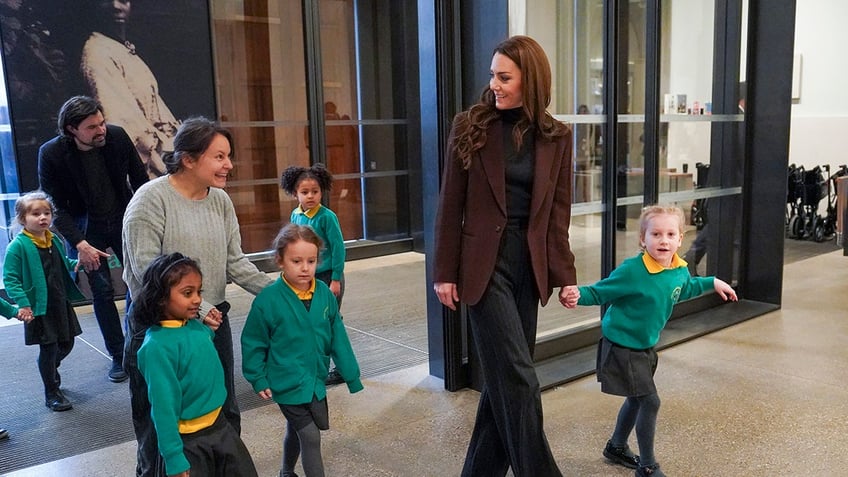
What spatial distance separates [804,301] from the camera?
6023 millimetres

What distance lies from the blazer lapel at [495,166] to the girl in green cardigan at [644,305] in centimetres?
58

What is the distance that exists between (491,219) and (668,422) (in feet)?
5.62

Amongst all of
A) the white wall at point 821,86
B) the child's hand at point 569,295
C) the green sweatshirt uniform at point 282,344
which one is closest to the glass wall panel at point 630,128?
the child's hand at point 569,295

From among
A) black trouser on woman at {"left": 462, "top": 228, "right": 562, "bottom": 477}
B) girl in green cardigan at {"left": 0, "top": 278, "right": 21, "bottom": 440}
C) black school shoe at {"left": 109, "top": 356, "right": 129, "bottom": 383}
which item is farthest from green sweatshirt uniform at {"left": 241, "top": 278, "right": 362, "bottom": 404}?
black school shoe at {"left": 109, "top": 356, "right": 129, "bottom": 383}

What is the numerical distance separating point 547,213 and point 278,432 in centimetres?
180

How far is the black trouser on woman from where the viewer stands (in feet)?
8.17

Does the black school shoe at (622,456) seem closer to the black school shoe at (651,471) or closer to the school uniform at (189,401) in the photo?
the black school shoe at (651,471)

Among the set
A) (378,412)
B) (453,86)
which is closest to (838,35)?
(453,86)

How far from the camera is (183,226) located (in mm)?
2490

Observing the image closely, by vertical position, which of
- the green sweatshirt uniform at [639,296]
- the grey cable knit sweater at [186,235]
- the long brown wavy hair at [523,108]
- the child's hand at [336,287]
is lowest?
the child's hand at [336,287]

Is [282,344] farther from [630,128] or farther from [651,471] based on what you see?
[630,128]

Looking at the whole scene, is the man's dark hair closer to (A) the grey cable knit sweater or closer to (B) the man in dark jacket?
(B) the man in dark jacket

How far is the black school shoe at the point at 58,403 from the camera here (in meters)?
3.89

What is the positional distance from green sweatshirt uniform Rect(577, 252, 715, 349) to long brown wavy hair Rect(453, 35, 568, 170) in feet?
2.27
